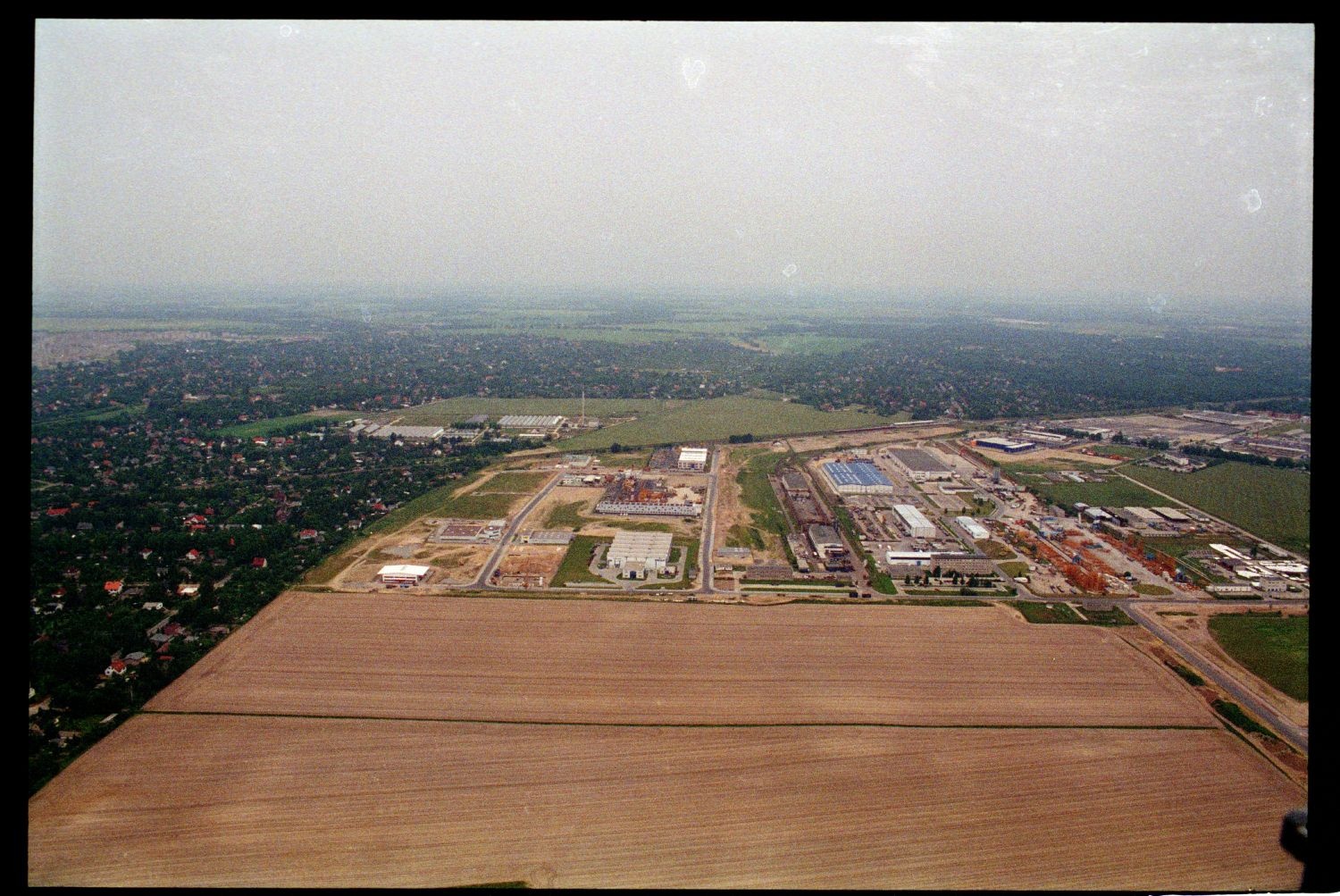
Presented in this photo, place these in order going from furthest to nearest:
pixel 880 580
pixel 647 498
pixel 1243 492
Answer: pixel 1243 492 < pixel 647 498 < pixel 880 580

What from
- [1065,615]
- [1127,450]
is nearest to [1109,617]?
[1065,615]

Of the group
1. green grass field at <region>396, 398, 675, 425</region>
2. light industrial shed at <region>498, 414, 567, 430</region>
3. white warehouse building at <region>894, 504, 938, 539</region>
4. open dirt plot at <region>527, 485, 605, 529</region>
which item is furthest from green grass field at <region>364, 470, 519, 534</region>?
white warehouse building at <region>894, 504, 938, 539</region>

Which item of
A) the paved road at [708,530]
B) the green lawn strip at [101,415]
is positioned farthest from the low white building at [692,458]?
the green lawn strip at [101,415]

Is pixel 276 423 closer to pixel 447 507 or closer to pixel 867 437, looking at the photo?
pixel 447 507

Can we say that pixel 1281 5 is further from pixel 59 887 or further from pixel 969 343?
pixel 969 343

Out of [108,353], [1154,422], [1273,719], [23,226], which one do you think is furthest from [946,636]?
[108,353]

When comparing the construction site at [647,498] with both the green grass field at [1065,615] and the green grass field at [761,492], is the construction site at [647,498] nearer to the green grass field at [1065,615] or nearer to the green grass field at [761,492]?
the green grass field at [761,492]

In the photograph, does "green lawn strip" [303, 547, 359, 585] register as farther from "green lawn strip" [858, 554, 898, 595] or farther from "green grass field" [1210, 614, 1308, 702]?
"green grass field" [1210, 614, 1308, 702]
